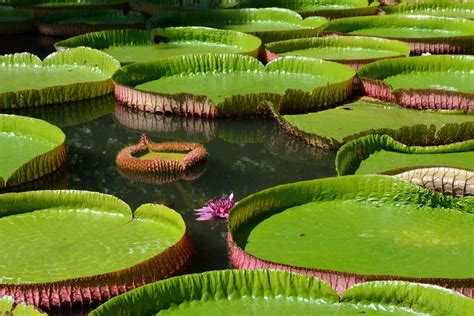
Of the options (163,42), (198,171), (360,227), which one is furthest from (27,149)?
(163,42)

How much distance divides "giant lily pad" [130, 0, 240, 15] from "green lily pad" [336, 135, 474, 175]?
5.07 m

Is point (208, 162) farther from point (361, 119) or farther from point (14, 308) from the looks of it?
point (14, 308)

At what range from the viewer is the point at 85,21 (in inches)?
359

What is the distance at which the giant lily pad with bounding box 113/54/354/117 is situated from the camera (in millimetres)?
5738

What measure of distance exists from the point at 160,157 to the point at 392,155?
46.7 inches

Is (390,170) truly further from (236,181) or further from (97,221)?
(97,221)

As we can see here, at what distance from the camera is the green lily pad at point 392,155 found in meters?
4.52

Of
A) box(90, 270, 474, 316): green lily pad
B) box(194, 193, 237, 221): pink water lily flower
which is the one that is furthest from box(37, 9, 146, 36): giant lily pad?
box(90, 270, 474, 316): green lily pad

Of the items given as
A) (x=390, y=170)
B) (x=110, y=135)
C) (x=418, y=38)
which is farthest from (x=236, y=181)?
(x=418, y=38)

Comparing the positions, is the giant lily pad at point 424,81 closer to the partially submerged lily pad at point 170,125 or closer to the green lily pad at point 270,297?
the partially submerged lily pad at point 170,125

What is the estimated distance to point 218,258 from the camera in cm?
375

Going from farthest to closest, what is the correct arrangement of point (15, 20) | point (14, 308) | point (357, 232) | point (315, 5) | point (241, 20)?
point (315, 5)
point (15, 20)
point (241, 20)
point (357, 232)
point (14, 308)

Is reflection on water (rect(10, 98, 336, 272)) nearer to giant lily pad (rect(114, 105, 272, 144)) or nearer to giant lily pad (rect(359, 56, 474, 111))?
giant lily pad (rect(114, 105, 272, 144))

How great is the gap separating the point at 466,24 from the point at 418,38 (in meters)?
0.88
